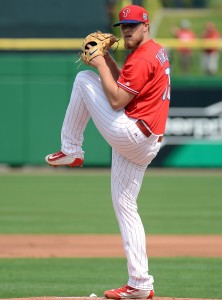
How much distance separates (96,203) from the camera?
12414 mm

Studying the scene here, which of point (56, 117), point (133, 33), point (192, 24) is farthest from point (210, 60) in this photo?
point (133, 33)

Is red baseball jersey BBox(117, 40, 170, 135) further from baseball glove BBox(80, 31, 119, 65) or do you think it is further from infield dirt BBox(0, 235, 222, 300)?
infield dirt BBox(0, 235, 222, 300)

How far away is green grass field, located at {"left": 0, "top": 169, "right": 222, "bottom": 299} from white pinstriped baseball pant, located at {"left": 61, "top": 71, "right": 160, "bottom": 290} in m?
1.05

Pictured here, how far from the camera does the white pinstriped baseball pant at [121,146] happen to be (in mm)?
5324

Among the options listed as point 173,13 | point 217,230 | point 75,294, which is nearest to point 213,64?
point 173,13

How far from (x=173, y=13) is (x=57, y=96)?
6.16 metres

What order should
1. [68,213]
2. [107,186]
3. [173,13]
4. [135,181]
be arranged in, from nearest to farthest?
[135,181], [68,213], [107,186], [173,13]

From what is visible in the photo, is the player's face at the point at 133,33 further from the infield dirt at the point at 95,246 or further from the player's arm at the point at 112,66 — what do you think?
the infield dirt at the point at 95,246

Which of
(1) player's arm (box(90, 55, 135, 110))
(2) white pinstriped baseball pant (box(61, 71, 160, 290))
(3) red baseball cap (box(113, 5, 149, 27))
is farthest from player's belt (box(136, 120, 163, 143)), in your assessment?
Result: (3) red baseball cap (box(113, 5, 149, 27))

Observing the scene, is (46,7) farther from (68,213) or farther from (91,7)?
(68,213)

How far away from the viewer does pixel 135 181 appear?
18.2 feet

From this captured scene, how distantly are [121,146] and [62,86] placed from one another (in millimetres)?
10911

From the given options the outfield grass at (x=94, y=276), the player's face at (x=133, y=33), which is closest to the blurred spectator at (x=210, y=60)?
the outfield grass at (x=94, y=276)

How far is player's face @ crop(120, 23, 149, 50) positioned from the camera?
5336mm
